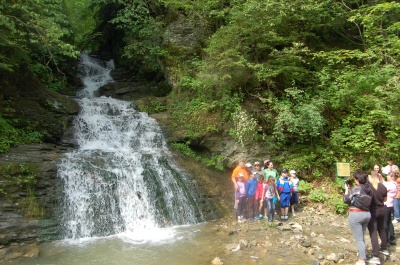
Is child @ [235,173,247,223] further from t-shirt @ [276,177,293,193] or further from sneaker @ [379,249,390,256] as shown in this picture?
sneaker @ [379,249,390,256]

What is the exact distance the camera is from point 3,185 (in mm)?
8203

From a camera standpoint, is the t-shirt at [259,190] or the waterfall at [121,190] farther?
the t-shirt at [259,190]

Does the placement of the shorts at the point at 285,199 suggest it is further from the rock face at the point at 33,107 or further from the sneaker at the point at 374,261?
the rock face at the point at 33,107

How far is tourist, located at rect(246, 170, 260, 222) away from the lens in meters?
8.89

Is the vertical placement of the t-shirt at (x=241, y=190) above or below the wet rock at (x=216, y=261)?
above

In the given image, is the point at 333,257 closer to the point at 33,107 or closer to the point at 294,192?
the point at 294,192

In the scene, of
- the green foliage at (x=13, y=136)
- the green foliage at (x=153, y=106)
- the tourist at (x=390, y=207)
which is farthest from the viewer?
the green foliage at (x=153, y=106)

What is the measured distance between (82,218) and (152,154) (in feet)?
11.8

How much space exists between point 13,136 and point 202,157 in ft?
23.1

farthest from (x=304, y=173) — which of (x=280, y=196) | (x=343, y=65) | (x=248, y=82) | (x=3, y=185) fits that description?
(x=3, y=185)

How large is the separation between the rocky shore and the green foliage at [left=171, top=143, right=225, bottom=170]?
2.51m

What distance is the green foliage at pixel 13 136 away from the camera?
1001 centimetres

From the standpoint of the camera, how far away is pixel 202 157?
12.2 meters

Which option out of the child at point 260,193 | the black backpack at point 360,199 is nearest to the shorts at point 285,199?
the child at point 260,193
